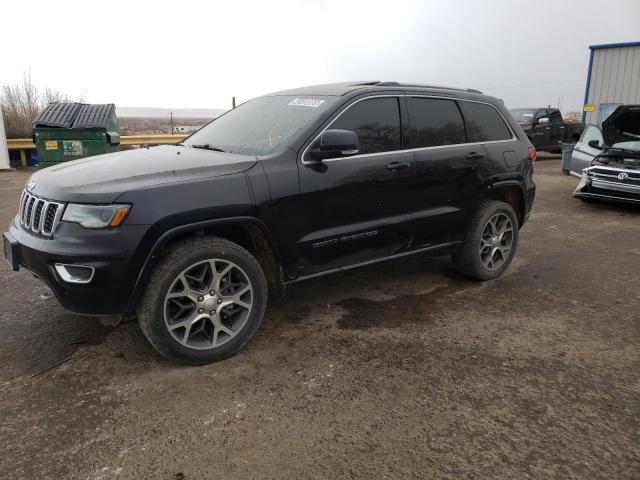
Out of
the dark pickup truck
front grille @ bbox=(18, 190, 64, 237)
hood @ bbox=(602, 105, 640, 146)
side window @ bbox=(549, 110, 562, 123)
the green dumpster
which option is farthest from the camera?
side window @ bbox=(549, 110, 562, 123)

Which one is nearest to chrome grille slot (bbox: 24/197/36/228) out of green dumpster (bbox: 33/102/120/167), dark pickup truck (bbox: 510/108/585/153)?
green dumpster (bbox: 33/102/120/167)

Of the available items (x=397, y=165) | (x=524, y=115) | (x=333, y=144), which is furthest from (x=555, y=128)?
(x=333, y=144)

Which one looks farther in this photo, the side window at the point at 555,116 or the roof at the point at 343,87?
the side window at the point at 555,116

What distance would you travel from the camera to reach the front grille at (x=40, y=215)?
291 cm

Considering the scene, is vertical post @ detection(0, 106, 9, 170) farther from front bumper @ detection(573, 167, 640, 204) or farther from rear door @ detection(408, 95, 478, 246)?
front bumper @ detection(573, 167, 640, 204)

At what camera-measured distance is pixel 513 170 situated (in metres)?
4.86

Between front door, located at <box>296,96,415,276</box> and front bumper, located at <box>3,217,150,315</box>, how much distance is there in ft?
3.73

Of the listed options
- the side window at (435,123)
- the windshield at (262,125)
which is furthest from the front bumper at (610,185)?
the windshield at (262,125)

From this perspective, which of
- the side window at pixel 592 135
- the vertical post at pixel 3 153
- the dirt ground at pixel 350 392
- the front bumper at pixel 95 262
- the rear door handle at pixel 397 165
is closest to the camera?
the dirt ground at pixel 350 392

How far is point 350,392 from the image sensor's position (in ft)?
9.60

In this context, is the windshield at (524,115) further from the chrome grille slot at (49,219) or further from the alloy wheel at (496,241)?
the chrome grille slot at (49,219)

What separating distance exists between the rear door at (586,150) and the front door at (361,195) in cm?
727

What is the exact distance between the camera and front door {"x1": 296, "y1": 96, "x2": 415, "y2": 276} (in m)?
3.51

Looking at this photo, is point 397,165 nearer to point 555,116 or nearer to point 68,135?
point 68,135
